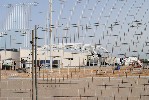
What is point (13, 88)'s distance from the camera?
1032 cm

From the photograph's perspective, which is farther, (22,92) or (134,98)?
(22,92)

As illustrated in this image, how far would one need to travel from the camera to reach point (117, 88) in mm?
9289

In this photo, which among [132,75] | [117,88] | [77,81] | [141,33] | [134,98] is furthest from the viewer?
[132,75]

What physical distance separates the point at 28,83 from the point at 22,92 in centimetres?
112

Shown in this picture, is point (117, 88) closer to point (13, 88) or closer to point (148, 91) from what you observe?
point (148, 91)

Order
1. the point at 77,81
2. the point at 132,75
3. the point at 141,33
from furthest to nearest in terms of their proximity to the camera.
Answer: the point at 132,75 < the point at 77,81 < the point at 141,33

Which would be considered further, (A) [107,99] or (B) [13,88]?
(B) [13,88]

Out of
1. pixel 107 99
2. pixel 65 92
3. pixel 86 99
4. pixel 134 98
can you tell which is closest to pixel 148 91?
pixel 134 98

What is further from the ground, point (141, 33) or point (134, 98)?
point (141, 33)

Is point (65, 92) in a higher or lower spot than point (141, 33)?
lower

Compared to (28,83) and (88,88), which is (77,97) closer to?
(88,88)

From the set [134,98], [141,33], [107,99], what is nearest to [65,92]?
[107,99]

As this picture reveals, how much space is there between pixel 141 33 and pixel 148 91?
2.94 meters

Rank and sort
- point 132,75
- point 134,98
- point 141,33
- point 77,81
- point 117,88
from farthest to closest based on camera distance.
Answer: point 132,75 → point 77,81 → point 117,88 → point 134,98 → point 141,33
